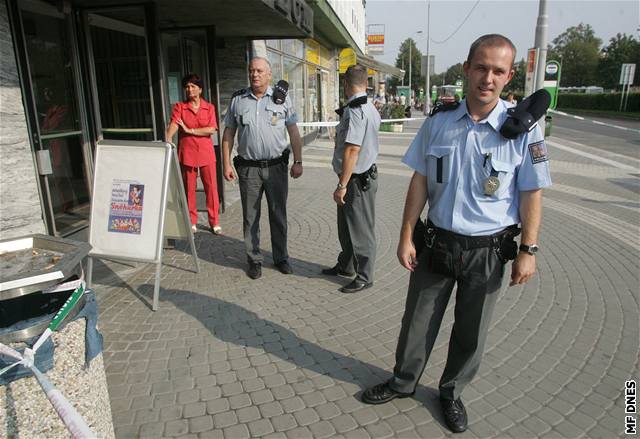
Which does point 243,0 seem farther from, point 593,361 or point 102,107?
point 593,361

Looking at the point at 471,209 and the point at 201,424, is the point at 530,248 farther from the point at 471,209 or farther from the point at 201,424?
the point at 201,424

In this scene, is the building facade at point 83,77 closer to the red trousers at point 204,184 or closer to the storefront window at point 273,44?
the red trousers at point 204,184

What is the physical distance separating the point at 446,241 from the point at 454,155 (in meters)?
0.44

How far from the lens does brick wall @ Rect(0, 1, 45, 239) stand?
4094 millimetres

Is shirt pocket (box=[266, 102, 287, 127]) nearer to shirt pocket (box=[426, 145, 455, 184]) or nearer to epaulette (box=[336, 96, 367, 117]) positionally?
epaulette (box=[336, 96, 367, 117])

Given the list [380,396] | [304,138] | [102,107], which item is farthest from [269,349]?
[304,138]

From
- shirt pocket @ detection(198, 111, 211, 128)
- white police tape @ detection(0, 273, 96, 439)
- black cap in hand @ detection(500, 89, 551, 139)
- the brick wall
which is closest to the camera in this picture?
white police tape @ detection(0, 273, 96, 439)

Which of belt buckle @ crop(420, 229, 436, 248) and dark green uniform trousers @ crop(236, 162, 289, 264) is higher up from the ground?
belt buckle @ crop(420, 229, 436, 248)

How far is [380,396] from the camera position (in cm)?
278

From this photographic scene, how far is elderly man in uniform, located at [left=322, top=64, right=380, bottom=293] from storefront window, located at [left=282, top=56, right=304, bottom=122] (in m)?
9.65

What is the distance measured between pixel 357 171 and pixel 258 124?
107 centimetres

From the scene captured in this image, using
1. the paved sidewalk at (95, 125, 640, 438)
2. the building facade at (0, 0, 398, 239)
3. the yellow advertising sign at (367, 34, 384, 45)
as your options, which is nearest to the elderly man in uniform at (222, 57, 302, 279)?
the paved sidewalk at (95, 125, 640, 438)

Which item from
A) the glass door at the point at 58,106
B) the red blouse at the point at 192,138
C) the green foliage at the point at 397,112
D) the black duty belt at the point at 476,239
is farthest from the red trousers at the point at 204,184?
the green foliage at the point at 397,112

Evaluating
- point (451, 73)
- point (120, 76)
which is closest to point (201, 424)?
point (120, 76)
